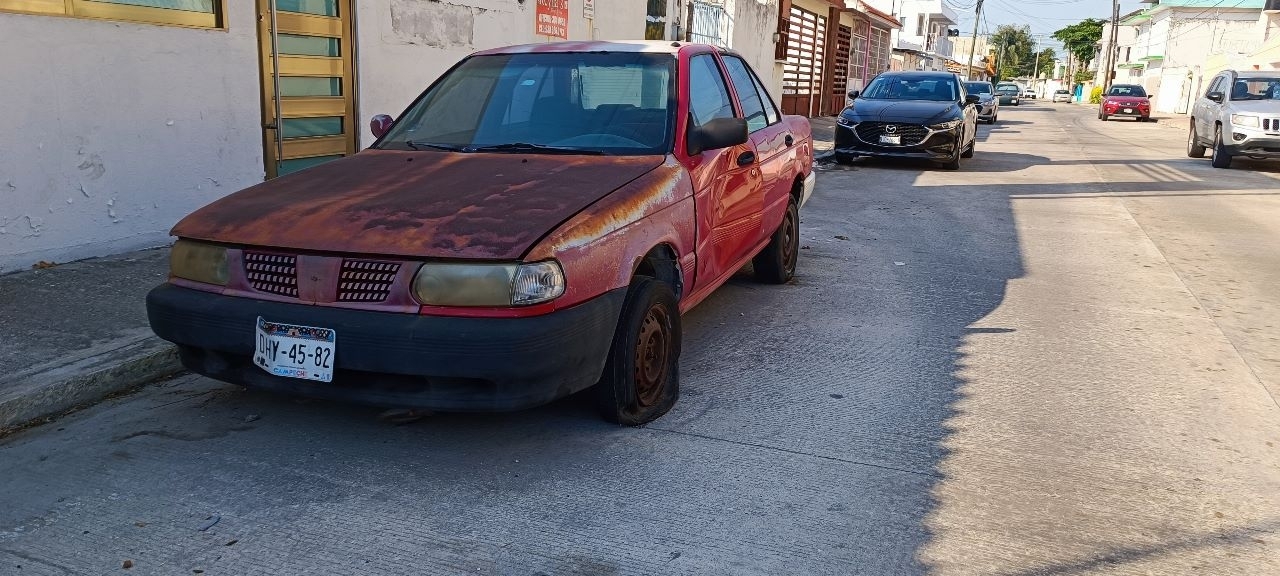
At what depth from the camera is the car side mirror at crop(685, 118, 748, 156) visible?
4.55 metres

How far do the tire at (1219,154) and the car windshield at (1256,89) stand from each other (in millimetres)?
657

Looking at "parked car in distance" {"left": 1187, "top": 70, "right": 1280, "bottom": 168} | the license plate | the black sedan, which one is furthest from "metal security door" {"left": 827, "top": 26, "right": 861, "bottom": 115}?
the license plate

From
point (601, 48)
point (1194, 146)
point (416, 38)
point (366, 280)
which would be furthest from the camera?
point (1194, 146)

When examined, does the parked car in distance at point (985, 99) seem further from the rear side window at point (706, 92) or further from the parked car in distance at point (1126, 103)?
the rear side window at point (706, 92)

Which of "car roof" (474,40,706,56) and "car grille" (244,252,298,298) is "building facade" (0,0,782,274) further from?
"car grille" (244,252,298,298)

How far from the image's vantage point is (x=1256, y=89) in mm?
16734

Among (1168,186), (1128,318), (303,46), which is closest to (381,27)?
(303,46)

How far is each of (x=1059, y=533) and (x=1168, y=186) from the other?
1238cm

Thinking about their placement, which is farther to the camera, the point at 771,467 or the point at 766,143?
the point at 766,143

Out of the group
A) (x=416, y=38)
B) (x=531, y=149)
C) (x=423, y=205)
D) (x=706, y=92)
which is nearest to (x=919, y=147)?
(x=416, y=38)

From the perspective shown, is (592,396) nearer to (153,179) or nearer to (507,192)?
(507,192)

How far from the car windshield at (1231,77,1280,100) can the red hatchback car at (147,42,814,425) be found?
15.6m

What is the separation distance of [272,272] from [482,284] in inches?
33.2

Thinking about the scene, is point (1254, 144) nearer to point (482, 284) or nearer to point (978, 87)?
point (978, 87)
